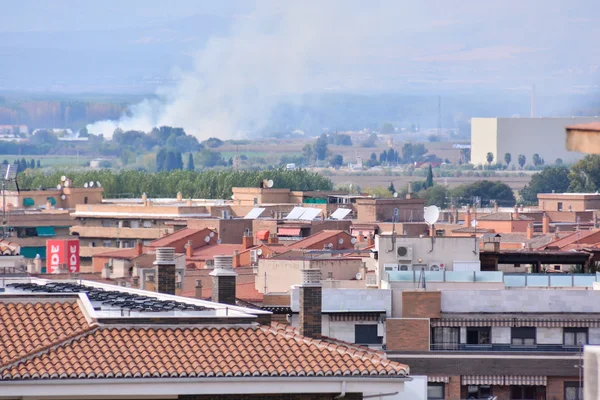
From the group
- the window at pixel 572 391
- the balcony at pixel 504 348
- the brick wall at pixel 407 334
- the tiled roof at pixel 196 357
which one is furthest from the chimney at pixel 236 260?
the tiled roof at pixel 196 357

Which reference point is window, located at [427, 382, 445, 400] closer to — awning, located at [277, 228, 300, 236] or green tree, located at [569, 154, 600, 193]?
awning, located at [277, 228, 300, 236]

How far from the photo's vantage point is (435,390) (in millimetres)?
22484

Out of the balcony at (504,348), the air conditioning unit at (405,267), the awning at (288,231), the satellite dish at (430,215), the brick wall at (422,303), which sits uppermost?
the satellite dish at (430,215)

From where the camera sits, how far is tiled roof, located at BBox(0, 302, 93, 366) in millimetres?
12516

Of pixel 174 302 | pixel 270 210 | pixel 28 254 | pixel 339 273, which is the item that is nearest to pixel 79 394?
pixel 174 302

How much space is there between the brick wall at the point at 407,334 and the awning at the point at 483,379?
2.32 feet

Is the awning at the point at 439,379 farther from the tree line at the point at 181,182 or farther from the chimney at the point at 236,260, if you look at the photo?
the tree line at the point at 181,182

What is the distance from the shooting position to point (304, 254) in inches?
1661

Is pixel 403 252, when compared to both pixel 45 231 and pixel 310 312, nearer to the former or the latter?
pixel 310 312

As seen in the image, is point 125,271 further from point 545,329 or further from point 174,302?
point 174,302

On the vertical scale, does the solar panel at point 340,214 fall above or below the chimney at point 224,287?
below

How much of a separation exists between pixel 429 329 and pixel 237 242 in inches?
1741

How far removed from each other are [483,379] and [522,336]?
3.37 ft

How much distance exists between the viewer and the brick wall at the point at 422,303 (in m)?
23.4
